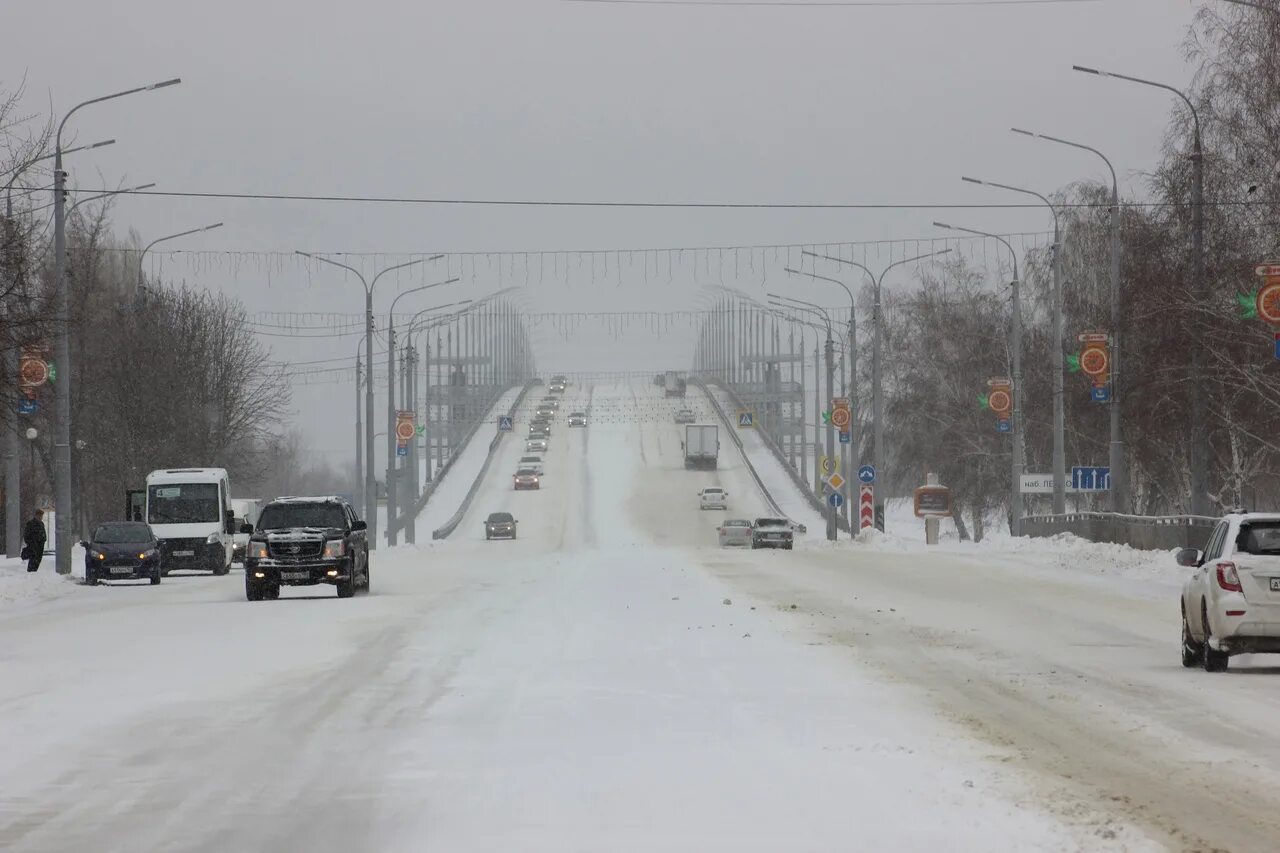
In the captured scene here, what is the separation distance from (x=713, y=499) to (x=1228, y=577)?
93011 millimetres

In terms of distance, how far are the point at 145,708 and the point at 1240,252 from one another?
1539 inches

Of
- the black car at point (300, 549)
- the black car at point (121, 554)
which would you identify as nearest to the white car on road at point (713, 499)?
the black car at point (121, 554)

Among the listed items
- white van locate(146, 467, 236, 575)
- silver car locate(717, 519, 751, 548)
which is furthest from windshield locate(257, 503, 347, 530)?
silver car locate(717, 519, 751, 548)

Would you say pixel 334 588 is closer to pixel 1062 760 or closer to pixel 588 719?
pixel 588 719

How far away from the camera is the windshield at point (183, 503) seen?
57.4 metres

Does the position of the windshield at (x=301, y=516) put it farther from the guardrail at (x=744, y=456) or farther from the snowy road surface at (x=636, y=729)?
the guardrail at (x=744, y=456)

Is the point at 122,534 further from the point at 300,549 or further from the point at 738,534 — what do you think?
the point at 738,534

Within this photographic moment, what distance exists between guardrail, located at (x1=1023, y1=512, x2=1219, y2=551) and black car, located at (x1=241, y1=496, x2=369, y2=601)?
15075 millimetres

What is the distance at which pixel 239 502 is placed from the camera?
261ft

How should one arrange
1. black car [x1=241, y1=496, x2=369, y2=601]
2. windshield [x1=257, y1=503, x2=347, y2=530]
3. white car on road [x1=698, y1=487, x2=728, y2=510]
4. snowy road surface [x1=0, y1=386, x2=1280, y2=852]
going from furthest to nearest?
1. white car on road [x1=698, y1=487, x2=728, y2=510]
2. windshield [x1=257, y1=503, x2=347, y2=530]
3. black car [x1=241, y1=496, x2=369, y2=601]
4. snowy road surface [x1=0, y1=386, x2=1280, y2=852]

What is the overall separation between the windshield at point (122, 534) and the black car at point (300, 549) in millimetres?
13445

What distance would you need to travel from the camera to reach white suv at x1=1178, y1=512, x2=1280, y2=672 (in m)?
19.0

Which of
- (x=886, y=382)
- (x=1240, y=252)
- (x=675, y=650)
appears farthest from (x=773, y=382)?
(x=675, y=650)

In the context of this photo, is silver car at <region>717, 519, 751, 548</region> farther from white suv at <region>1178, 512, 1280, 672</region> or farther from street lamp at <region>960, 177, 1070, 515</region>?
white suv at <region>1178, 512, 1280, 672</region>
